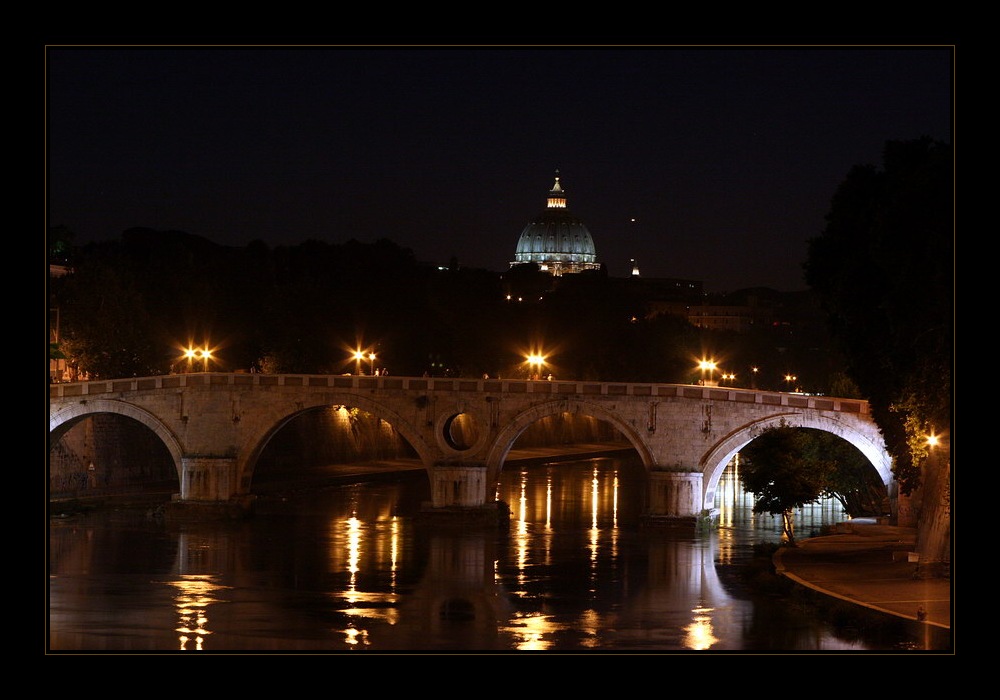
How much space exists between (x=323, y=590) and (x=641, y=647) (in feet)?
33.8

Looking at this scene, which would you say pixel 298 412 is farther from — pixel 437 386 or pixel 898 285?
pixel 898 285

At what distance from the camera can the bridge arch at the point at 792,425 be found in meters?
49.9

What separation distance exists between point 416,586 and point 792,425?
48.8 ft

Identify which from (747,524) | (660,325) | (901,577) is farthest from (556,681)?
(660,325)

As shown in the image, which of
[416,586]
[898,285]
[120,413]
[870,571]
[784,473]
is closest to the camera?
[898,285]

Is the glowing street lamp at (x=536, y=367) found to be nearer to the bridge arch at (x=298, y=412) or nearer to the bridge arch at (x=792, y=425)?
the bridge arch at (x=298, y=412)

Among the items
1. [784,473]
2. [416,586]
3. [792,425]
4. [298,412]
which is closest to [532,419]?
[298,412]

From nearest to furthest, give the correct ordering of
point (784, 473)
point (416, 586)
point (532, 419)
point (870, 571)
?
point (870, 571) → point (416, 586) → point (784, 473) → point (532, 419)

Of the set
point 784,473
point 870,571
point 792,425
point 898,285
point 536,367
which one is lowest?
point 870,571

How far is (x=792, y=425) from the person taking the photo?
5103 centimetres

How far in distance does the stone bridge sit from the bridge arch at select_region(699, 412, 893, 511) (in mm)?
44

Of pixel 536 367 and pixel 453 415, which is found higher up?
pixel 536 367

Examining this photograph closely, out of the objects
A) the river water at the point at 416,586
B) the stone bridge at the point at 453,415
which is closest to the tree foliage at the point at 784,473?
the river water at the point at 416,586

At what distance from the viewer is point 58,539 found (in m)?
48.8
